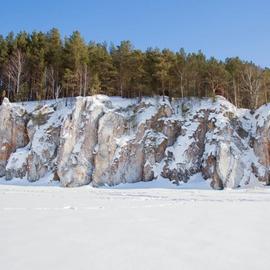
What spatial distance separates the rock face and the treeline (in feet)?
17.2

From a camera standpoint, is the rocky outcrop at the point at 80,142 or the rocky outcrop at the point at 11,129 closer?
the rocky outcrop at the point at 80,142

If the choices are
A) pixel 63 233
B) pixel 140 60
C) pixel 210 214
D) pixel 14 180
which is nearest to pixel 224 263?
pixel 63 233

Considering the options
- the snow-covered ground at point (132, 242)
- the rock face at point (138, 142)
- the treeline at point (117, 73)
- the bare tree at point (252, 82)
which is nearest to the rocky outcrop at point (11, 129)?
the rock face at point (138, 142)

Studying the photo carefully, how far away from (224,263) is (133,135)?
3346 cm

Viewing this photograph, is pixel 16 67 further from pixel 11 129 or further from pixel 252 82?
pixel 252 82

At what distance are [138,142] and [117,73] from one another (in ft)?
42.8

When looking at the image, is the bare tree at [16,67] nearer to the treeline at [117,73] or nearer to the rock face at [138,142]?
the treeline at [117,73]

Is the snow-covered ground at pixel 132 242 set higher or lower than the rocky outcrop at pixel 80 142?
lower

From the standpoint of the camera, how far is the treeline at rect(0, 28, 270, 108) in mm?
46125

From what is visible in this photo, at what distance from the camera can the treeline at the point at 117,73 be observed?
4612 centimetres

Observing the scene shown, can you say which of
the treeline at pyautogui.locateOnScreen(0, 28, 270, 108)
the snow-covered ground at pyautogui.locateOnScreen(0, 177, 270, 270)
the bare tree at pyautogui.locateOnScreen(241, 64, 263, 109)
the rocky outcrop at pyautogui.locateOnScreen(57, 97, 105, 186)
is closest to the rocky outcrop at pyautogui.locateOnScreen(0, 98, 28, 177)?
the treeline at pyautogui.locateOnScreen(0, 28, 270, 108)

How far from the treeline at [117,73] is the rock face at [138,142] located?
207 inches

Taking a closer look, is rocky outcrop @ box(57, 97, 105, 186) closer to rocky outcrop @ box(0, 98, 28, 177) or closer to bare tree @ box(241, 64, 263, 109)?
rocky outcrop @ box(0, 98, 28, 177)

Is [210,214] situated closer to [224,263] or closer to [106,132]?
[224,263]
